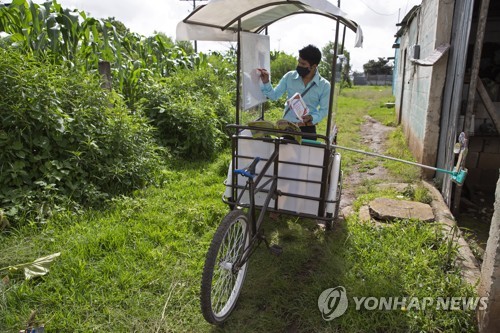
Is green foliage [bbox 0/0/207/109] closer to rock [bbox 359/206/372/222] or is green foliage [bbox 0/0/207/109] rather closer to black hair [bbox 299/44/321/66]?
black hair [bbox 299/44/321/66]

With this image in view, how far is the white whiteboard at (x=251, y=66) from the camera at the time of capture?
370 centimetres

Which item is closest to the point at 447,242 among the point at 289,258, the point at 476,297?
the point at 476,297

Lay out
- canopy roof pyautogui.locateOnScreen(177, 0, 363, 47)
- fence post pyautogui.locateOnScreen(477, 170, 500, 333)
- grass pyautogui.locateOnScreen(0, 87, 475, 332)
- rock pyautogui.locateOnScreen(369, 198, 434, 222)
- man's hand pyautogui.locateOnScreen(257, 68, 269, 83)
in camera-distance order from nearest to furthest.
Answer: fence post pyautogui.locateOnScreen(477, 170, 500, 333) → grass pyautogui.locateOnScreen(0, 87, 475, 332) → canopy roof pyautogui.locateOnScreen(177, 0, 363, 47) → man's hand pyautogui.locateOnScreen(257, 68, 269, 83) → rock pyautogui.locateOnScreen(369, 198, 434, 222)

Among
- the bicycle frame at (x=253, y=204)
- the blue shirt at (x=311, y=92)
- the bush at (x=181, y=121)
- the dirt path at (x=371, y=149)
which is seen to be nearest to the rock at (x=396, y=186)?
the dirt path at (x=371, y=149)

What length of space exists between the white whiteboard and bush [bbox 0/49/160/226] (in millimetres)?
1910

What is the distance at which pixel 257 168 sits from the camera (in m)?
3.46

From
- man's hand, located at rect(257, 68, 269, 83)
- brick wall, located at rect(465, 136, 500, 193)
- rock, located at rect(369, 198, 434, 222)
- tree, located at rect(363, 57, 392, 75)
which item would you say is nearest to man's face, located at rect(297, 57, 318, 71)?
man's hand, located at rect(257, 68, 269, 83)

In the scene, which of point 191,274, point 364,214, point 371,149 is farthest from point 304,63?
point 371,149

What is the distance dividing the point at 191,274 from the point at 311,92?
2231 mm

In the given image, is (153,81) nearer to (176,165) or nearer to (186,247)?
(176,165)

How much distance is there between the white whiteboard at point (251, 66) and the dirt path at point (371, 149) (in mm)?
2018

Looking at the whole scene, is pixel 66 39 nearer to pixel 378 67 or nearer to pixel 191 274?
pixel 191 274

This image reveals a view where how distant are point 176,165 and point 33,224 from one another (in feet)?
8.70

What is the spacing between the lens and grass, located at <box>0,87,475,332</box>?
8.40 feet
